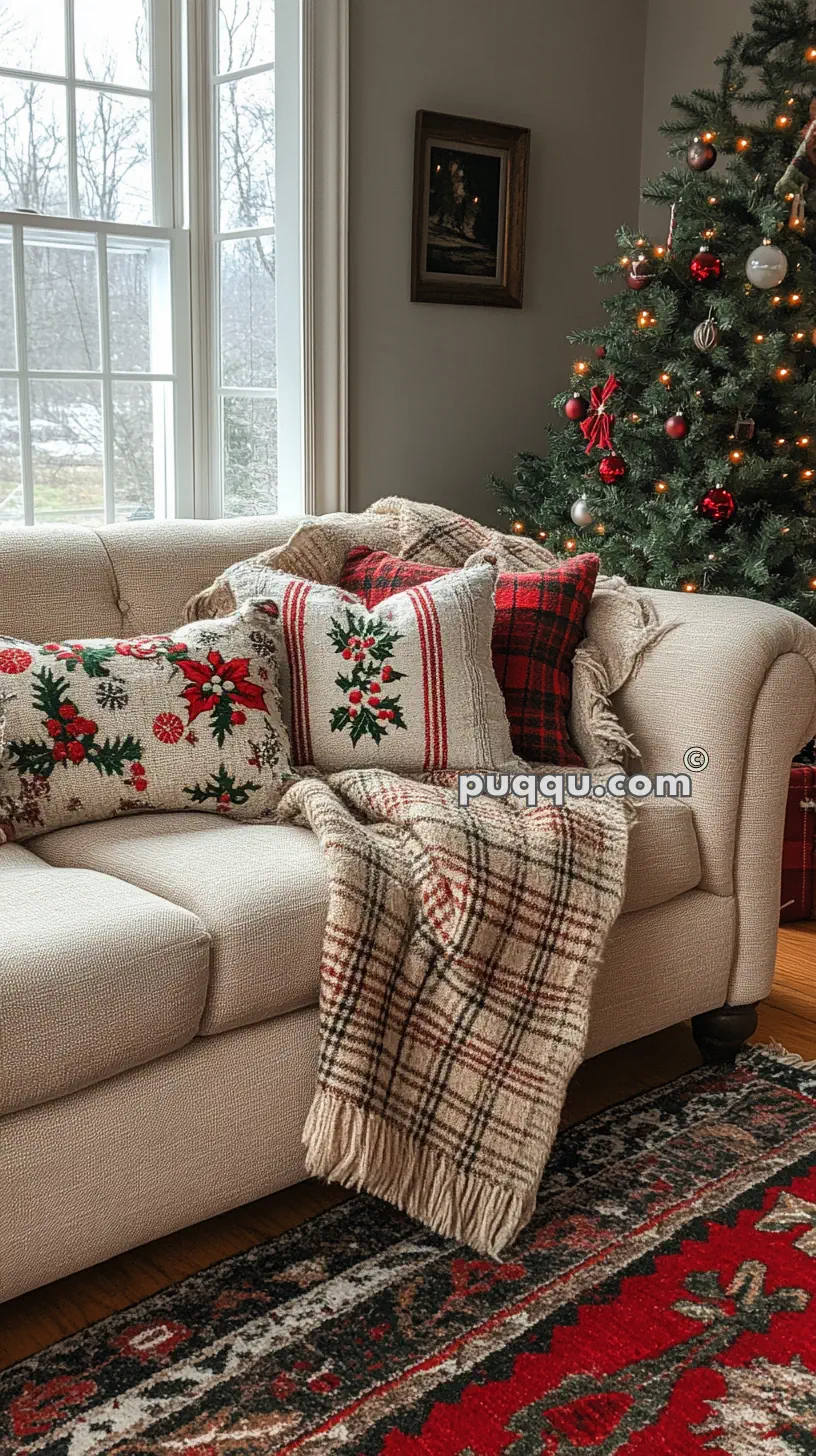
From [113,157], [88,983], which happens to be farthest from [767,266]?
[88,983]

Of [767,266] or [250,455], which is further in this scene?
[250,455]

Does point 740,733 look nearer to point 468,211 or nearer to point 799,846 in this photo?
point 799,846

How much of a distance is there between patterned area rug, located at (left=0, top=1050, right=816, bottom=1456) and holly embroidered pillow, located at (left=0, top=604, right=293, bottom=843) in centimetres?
62

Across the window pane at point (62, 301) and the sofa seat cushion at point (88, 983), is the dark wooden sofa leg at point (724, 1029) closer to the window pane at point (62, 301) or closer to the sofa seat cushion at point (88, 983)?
the sofa seat cushion at point (88, 983)

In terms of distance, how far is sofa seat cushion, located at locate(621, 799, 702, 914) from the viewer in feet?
6.45

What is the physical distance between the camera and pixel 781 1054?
7.48 ft

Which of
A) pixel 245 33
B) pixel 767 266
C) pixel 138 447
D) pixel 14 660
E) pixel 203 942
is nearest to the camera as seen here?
pixel 203 942

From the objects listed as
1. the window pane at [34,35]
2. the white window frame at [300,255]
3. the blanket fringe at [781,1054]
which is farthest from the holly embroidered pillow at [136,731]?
the window pane at [34,35]

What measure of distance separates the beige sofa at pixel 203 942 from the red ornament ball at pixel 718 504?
809mm

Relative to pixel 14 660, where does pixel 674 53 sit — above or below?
above

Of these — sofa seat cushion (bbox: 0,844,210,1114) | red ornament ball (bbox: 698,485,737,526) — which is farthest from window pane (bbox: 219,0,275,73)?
sofa seat cushion (bbox: 0,844,210,1114)

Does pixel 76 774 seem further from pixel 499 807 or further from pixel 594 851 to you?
pixel 594 851

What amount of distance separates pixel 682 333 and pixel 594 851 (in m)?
1.82

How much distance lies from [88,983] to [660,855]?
0.92 meters
